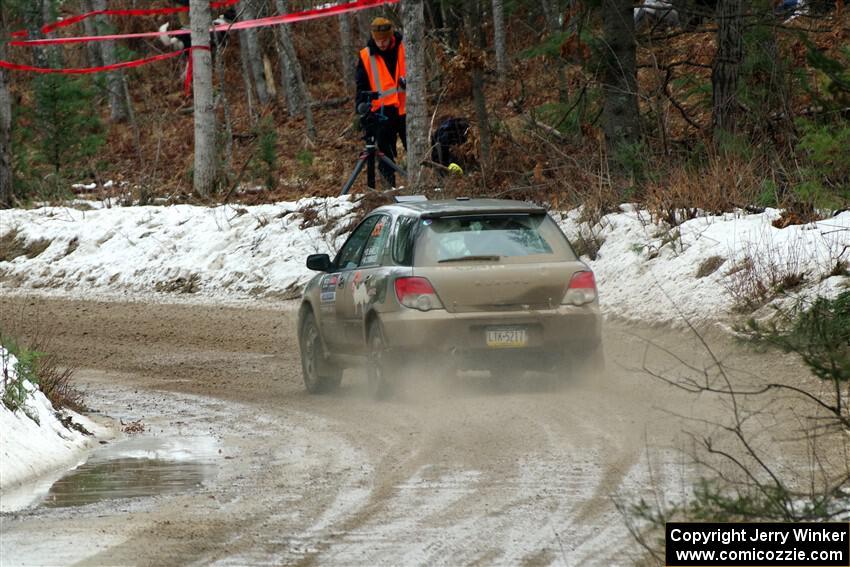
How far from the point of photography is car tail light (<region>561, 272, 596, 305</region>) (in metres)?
11.7

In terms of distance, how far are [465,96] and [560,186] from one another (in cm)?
1617

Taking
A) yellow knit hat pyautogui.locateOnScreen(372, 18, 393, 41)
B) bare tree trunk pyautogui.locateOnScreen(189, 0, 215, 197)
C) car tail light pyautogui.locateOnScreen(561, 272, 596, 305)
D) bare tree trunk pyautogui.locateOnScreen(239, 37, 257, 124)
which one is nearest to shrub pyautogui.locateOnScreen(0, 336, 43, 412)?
car tail light pyautogui.locateOnScreen(561, 272, 596, 305)

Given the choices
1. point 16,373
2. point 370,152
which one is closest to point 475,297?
point 16,373

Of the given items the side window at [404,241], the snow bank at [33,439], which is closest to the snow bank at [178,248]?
the side window at [404,241]

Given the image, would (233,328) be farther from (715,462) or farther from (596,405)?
(715,462)

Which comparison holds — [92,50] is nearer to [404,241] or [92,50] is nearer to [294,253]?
[294,253]

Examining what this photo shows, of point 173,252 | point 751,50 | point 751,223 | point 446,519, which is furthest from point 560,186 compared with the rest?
point 446,519

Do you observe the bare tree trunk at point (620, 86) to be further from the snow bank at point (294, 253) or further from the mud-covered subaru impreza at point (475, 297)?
the mud-covered subaru impreza at point (475, 297)

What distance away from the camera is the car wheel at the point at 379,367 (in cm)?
1166

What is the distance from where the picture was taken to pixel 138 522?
725 centimetres

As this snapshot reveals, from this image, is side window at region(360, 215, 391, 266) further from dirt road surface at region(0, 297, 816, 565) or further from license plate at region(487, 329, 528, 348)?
license plate at region(487, 329, 528, 348)

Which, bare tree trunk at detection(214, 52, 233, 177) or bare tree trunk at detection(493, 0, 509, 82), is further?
bare tree trunk at detection(493, 0, 509, 82)

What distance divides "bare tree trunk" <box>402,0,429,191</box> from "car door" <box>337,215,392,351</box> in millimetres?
8733

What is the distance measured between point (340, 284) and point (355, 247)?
1.78 ft
